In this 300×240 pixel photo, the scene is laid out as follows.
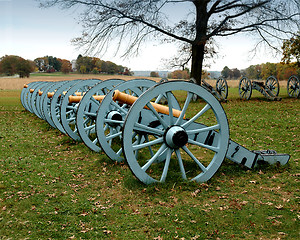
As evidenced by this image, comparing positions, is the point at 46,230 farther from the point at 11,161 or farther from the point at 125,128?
the point at 11,161

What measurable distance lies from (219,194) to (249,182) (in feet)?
2.80

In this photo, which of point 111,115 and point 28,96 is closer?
point 111,115

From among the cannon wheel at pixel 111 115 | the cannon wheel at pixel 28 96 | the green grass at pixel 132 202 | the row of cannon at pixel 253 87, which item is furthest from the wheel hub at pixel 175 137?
the row of cannon at pixel 253 87

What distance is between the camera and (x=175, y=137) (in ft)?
15.9

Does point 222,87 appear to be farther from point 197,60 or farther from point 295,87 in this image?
point 295,87

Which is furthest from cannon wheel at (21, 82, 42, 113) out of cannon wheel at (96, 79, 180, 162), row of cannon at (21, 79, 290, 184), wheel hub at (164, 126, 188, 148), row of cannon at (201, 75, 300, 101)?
wheel hub at (164, 126, 188, 148)

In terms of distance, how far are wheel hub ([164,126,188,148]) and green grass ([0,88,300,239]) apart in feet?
2.18

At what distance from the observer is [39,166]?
22.2ft

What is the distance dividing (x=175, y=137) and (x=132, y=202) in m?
1.15

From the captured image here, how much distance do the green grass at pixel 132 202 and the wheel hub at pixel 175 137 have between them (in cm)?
67

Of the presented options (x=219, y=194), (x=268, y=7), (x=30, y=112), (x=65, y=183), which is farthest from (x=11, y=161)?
(x=268, y=7)

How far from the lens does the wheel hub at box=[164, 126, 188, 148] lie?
486cm

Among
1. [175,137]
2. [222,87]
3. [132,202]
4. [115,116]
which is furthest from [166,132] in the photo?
[222,87]

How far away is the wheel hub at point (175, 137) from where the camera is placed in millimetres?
4855
